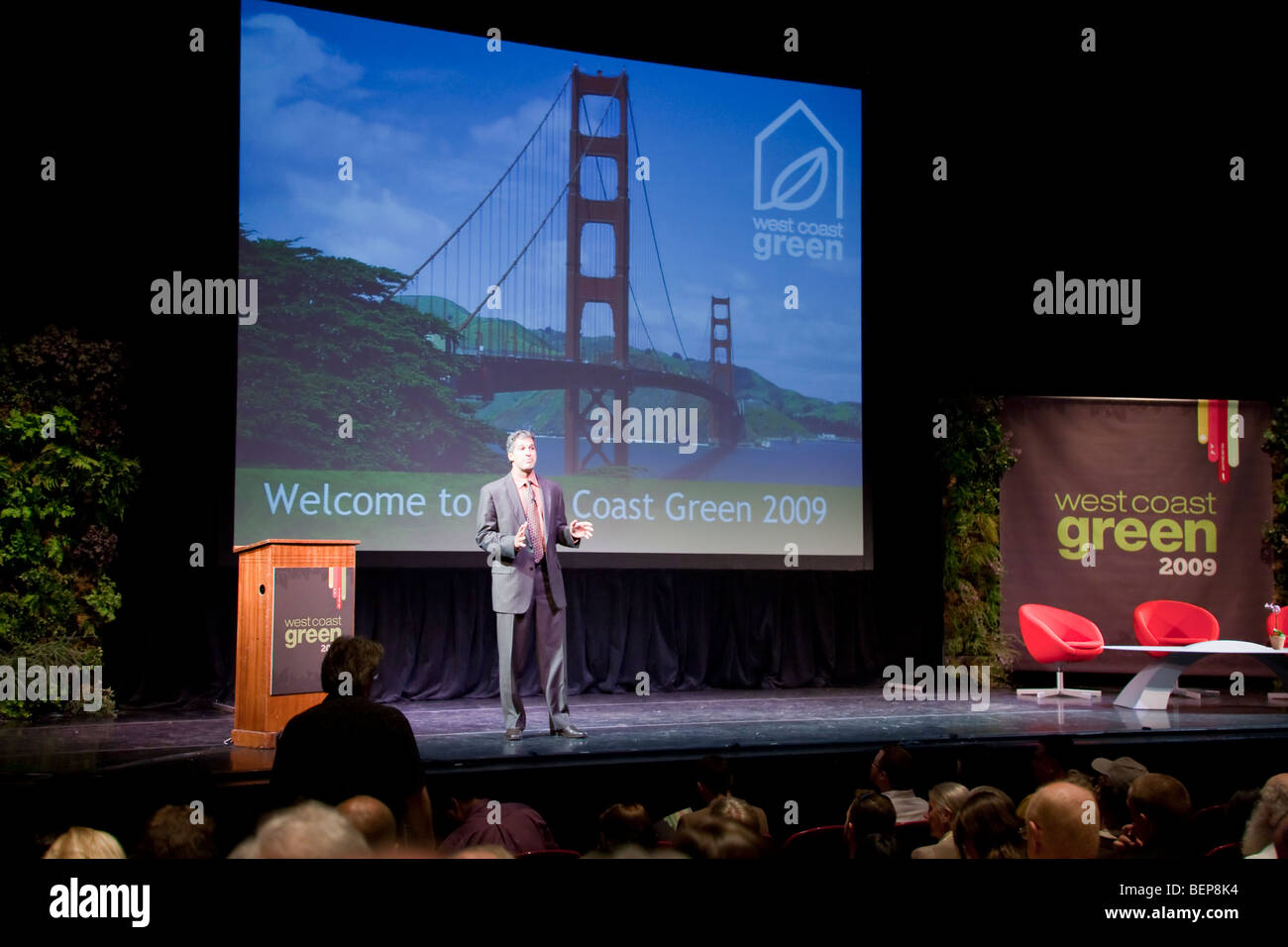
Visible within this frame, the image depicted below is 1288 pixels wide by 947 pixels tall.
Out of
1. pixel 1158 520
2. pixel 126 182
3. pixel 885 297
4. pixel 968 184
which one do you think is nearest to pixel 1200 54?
pixel 968 184

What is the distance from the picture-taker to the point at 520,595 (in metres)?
5.46

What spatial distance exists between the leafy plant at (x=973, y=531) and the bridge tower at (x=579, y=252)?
304cm

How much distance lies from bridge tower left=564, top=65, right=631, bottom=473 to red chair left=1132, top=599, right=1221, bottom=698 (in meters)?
4.27

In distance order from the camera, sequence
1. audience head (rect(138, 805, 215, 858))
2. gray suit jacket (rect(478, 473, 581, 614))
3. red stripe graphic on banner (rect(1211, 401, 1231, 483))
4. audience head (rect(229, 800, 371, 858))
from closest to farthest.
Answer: audience head (rect(229, 800, 371, 858))
audience head (rect(138, 805, 215, 858))
gray suit jacket (rect(478, 473, 581, 614))
red stripe graphic on banner (rect(1211, 401, 1231, 483))

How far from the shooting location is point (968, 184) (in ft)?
29.9

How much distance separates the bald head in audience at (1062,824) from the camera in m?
2.29

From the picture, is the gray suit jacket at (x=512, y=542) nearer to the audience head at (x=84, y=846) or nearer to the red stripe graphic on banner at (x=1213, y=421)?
the audience head at (x=84, y=846)

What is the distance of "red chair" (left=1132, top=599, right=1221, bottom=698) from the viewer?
8391 millimetres

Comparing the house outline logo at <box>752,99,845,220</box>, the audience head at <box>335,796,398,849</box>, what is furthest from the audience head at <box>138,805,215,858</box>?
the house outline logo at <box>752,99,845,220</box>

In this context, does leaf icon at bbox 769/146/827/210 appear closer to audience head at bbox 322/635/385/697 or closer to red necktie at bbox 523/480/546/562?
red necktie at bbox 523/480/546/562

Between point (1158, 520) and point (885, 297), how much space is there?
2.96m

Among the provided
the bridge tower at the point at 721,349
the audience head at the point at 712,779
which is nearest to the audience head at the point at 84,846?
the audience head at the point at 712,779

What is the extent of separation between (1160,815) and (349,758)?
2072 mm
